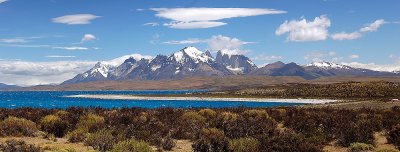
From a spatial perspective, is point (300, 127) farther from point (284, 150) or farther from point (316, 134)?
point (284, 150)

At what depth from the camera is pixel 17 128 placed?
25.5m

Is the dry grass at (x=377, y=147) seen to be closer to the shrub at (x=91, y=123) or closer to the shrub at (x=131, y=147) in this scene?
the shrub at (x=131, y=147)

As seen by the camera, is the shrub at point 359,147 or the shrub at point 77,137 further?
the shrub at point 77,137

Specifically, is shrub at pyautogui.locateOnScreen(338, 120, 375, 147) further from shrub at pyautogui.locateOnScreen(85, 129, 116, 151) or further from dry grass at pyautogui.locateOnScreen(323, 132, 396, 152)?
shrub at pyautogui.locateOnScreen(85, 129, 116, 151)

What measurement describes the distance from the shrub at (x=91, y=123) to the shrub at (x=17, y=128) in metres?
2.52

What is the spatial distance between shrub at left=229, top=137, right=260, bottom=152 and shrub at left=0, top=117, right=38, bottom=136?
38.3ft

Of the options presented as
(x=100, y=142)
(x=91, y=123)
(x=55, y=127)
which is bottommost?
(x=100, y=142)

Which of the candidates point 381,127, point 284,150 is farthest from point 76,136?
point 381,127

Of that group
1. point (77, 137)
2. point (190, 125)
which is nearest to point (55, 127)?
point (77, 137)

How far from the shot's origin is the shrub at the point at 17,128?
24.7m

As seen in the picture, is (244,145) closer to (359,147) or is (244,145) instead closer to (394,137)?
(359,147)

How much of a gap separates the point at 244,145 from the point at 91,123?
10855mm

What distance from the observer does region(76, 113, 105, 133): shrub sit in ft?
84.3

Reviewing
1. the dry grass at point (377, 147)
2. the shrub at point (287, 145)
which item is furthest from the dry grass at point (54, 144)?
the dry grass at point (377, 147)
